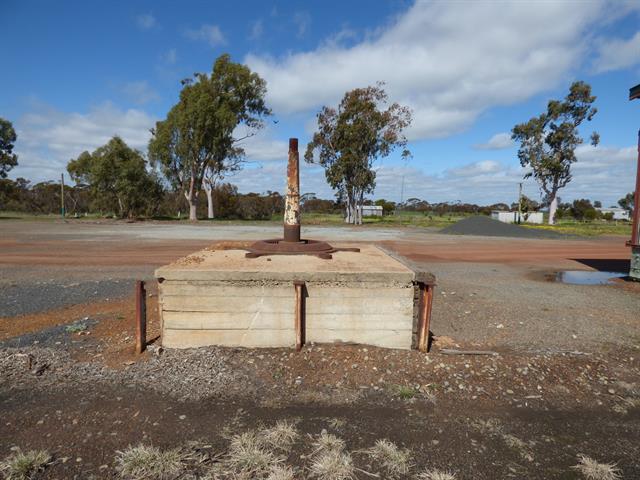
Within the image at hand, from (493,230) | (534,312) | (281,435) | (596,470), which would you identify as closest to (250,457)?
(281,435)

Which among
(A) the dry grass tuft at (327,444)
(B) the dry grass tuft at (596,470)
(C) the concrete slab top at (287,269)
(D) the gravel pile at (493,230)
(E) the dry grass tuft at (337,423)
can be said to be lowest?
(B) the dry grass tuft at (596,470)

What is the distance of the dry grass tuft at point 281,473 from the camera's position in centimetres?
253

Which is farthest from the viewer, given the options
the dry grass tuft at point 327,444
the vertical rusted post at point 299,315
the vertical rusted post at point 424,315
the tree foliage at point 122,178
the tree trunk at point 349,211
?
the tree foliage at point 122,178

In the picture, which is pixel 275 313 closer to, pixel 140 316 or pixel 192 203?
pixel 140 316

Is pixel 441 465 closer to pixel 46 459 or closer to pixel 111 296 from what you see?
pixel 46 459

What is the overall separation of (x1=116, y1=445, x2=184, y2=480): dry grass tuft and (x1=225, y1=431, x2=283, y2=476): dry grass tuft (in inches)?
13.7

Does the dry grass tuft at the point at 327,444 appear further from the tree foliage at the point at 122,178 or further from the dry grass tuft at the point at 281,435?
the tree foliage at the point at 122,178

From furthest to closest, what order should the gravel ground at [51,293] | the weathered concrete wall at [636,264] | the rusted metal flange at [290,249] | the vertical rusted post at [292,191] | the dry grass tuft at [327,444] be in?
the weathered concrete wall at [636,264], the gravel ground at [51,293], the vertical rusted post at [292,191], the rusted metal flange at [290,249], the dry grass tuft at [327,444]

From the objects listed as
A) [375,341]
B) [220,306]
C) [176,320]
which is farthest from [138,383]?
[375,341]

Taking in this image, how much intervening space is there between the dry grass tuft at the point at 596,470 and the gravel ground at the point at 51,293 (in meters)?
7.39

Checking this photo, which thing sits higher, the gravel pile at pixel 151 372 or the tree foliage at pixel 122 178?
the tree foliage at pixel 122 178

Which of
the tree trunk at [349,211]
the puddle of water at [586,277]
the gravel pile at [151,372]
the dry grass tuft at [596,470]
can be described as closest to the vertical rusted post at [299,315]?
the gravel pile at [151,372]

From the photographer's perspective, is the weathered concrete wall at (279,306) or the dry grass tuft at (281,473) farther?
the weathered concrete wall at (279,306)

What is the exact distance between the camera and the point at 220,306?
4.38 m
